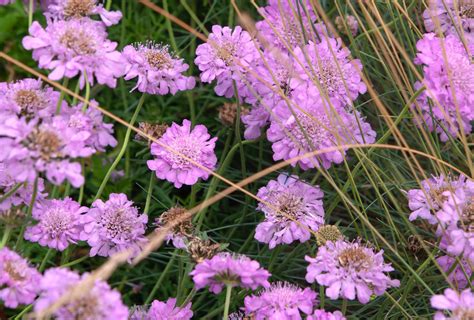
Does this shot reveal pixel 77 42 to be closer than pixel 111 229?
Yes

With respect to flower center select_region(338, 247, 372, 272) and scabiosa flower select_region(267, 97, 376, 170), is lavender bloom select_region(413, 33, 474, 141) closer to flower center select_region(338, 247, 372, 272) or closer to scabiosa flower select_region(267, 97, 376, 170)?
scabiosa flower select_region(267, 97, 376, 170)

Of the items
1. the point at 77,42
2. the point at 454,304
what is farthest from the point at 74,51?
the point at 454,304

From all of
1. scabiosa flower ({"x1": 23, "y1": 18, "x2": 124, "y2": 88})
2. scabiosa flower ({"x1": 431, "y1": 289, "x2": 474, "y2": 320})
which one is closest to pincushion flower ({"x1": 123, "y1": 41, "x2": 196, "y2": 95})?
scabiosa flower ({"x1": 23, "y1": 18, "x2": 124, "y2": 88})

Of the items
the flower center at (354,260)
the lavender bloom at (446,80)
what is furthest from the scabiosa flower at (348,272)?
the lavender bloom at (446,80)

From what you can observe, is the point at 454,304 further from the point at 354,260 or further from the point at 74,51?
the point at 74,51

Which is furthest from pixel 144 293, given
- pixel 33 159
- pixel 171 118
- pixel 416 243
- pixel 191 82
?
pixel 33 159

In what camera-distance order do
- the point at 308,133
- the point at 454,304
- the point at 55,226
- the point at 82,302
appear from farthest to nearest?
the point at 308,133 → the point at 55,226 → the point at 454,304 → the point at 82,302

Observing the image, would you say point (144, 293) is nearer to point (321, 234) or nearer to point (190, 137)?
point (190, 137)
